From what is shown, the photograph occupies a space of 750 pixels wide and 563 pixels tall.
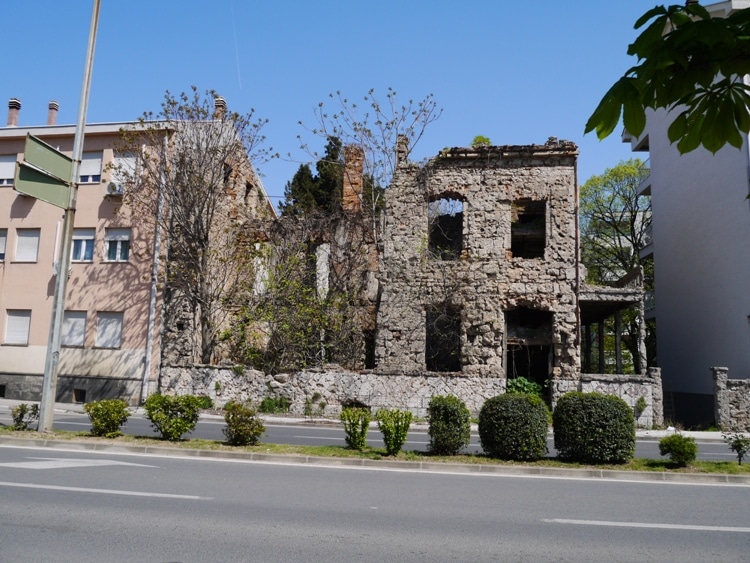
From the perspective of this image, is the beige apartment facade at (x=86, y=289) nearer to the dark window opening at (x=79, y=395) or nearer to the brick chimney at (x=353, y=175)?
the dark window opening at (x=79, y=395)

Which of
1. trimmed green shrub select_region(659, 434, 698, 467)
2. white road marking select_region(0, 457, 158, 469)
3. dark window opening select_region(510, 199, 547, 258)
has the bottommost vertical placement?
white road marking select_region(0, 457, 158, 469)

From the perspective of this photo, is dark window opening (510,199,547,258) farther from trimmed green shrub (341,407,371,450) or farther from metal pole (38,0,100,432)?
metal pole (38,0,100,432)

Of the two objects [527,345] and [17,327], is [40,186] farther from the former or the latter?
[527,345]

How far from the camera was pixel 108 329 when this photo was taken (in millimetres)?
24141

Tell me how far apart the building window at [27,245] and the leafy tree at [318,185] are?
34.5ft

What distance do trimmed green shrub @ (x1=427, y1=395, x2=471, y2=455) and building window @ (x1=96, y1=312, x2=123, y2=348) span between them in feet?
54.6

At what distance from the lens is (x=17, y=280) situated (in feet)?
82.5

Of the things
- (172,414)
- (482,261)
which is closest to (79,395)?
(172,414)

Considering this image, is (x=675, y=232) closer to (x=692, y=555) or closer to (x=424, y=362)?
(x=424, y=362)

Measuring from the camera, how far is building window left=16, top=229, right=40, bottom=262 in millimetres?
25406

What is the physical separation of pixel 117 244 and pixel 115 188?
87.9 inches

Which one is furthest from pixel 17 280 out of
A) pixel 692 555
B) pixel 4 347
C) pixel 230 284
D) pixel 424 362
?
pixel 692 555

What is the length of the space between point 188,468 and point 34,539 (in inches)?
171

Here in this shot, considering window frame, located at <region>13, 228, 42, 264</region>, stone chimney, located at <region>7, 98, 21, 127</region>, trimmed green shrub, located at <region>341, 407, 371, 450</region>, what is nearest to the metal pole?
trimmed green shrub, located at <region>341, 407, 371, 450</region>
